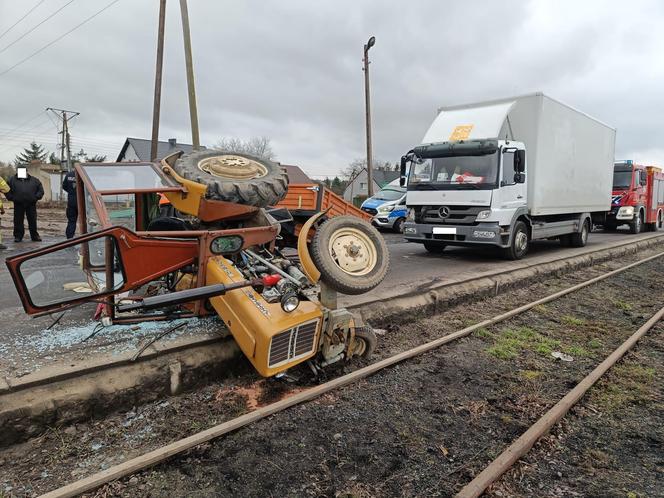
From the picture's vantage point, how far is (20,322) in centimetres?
440

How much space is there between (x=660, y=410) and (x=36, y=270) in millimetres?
4897

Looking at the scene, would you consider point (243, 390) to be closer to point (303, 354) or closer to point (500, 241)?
point (303, 354)

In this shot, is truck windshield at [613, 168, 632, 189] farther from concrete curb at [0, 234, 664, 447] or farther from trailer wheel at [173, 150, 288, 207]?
concrete curb at [0, 234, 664, 447]

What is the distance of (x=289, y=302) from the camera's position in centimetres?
334

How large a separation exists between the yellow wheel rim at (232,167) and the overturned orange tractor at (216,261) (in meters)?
0.01

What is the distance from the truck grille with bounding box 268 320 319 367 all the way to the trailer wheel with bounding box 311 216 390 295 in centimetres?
55

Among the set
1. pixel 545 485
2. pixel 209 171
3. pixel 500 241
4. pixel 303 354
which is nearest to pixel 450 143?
pixel 500 241

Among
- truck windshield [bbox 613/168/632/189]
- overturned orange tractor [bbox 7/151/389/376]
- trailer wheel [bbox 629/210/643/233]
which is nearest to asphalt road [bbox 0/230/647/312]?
overturned orange tractor [bbox 7/151/389/376]

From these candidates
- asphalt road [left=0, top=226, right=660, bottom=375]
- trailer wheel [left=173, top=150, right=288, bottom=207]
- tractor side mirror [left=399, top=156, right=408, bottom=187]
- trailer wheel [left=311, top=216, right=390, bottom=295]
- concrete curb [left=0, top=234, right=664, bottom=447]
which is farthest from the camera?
tractor side mirror [left=399, top=156, right=408, bottom=187]

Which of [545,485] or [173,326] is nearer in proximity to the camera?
[545,485]

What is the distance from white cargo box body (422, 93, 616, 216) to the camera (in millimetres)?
9680

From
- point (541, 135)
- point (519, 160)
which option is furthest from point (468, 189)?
point (541, 135)

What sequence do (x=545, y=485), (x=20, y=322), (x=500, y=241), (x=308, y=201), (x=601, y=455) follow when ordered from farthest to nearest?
(x=500, y=241), (x=308, y=201), (x=20, y=322), (x=601, y=455), (x=545, y=485)

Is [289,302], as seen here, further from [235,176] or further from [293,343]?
[235,176]
